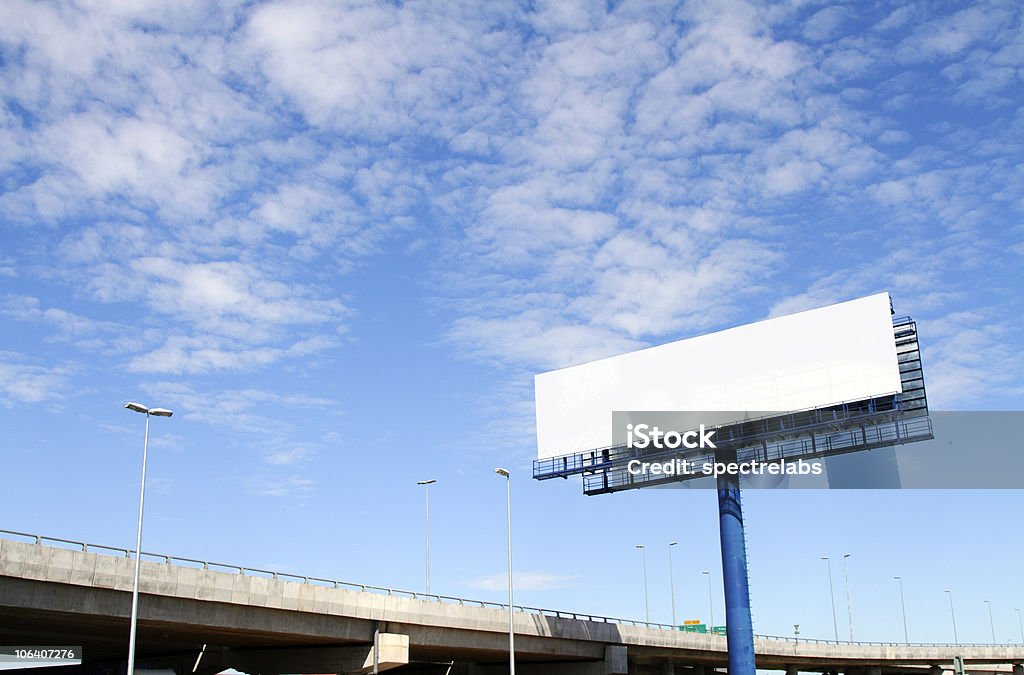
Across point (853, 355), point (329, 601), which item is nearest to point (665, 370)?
point (853, 355)

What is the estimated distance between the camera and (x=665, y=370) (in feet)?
213

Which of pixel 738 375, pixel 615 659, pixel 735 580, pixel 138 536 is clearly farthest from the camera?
pixel 615 659

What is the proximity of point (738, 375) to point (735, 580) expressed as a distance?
12.4 metres

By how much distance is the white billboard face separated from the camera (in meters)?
55.8

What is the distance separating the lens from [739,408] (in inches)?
2378

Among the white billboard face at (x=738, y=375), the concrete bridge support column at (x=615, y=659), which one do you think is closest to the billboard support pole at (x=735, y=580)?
the white billboard face at (x=738, y=375)

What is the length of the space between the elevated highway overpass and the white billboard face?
1370cm

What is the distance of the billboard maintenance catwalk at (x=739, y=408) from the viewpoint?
182 feet

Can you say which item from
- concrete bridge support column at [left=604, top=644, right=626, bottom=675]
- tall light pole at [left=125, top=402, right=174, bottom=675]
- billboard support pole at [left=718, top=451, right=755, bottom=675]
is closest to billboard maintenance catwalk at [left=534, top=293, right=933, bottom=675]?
billboard support pole at [left=718, top=451, right=755, bottom=675]

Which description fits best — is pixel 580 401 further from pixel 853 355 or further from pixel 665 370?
pixel 853 355

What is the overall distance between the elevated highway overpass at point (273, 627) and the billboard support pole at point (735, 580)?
33.6ft

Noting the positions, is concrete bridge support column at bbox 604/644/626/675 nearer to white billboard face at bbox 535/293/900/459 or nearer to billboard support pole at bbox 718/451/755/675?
billboard support pole at bbox 718/451/755/675

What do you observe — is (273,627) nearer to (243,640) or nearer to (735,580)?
(243,640)

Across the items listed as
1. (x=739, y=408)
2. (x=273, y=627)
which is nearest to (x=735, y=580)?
(x=739, y=408)
